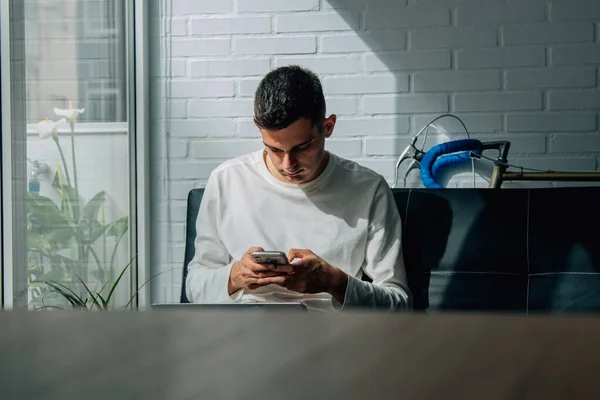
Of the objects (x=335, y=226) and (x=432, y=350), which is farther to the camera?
(x=335, y=226)

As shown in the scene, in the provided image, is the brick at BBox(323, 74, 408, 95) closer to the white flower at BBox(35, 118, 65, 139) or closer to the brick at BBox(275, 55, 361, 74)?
the brick at BBox(275, 55, 361, 74)

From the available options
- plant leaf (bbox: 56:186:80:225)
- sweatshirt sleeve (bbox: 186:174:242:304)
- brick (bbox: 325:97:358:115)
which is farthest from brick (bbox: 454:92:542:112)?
plant leaf (bbox: 56:186:80:225)

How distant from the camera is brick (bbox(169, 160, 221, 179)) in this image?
2824 mm

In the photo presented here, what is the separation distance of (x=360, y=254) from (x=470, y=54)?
99 cm

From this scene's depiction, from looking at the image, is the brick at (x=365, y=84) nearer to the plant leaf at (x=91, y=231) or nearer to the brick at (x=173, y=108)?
the brick at (x=173, y=108)

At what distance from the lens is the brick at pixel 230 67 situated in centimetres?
279

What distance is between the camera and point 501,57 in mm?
2691

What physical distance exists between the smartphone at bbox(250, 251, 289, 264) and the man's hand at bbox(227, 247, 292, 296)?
0.01 metres

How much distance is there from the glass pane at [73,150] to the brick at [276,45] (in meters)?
0.45

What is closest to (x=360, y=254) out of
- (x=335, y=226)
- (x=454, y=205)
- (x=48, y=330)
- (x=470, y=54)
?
(x=335, y=226)

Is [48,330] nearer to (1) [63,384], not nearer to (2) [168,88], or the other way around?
(1) [63,384]

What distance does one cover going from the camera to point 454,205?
2.15 meters

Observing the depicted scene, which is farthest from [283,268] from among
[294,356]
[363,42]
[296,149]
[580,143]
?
[294,356]

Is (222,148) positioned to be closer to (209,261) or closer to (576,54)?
(209,261)
